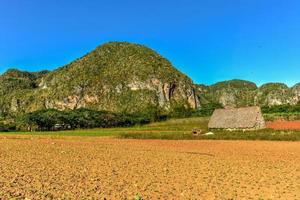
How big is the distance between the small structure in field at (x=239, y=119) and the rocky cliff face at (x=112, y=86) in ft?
311

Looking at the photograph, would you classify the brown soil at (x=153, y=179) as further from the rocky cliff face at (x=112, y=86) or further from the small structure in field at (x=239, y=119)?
the rocky cliff face at (x=112, y=86)

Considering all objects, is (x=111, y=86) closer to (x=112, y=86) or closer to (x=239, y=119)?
(x=112, y=86)

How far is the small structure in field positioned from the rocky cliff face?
311 ft

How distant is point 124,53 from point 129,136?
144 metres

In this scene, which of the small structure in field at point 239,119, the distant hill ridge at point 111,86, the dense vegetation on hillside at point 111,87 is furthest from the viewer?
the distant hill ridge at point 111,86

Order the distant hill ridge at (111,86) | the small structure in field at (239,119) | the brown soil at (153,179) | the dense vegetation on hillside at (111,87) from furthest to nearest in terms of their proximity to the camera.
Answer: the distant hill ridge at (111,86) < the dense vegetation on hillside at (111,87) < the small structure in field at (239,119) < the brown soil at (153,179)

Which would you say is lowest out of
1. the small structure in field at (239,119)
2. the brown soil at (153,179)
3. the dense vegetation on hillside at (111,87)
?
the brown soil at (153,179)

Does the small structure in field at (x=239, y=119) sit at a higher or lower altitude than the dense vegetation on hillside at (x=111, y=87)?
lower

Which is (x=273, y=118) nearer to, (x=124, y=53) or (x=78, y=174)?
(x=78, y=174)

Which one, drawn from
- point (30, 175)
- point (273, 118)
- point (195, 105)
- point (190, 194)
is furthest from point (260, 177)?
point (195, 105)

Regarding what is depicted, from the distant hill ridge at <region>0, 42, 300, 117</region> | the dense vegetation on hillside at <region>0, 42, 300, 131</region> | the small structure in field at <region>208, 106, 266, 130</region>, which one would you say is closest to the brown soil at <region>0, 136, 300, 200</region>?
the small structure in field at <region>208, 106, 266, 130</region>

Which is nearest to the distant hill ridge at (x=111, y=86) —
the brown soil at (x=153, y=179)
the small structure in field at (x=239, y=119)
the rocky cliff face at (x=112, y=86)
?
the rocky cliff face at (x=112, y=86)

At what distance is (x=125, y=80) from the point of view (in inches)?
6860

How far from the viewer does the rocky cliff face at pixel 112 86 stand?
169375 millimetres
